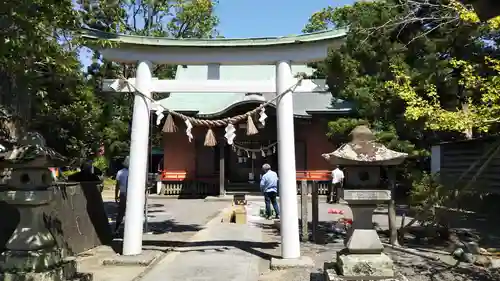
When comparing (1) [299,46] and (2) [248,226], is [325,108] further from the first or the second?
(1) [299,46]

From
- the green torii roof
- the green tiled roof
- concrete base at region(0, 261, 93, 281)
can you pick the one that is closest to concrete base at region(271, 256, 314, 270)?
concrete base at region(0, 261, 93, 281)

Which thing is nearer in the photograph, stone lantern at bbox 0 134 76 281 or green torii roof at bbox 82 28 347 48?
stone lantern at bbox 0 134 76 281

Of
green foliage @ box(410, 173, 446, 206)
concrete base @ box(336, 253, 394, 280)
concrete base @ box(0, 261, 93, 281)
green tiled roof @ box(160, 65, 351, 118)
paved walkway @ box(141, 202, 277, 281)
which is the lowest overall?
paved walkway @ box(141, 202, 277, 281)

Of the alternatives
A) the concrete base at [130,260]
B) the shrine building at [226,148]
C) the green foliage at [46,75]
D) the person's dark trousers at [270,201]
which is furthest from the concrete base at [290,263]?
the shrine building at [226,148]

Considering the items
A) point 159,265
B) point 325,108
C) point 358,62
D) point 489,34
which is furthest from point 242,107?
point 159,265

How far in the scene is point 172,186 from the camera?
26.1 m

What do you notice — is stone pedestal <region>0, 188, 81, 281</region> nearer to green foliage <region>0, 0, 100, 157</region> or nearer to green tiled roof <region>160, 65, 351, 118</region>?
green foliage <region>0, 0, 100, 157</region>

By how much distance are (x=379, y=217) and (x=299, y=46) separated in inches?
342

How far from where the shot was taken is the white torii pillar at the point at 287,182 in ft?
27.6

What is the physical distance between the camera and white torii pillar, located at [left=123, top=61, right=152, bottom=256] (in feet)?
28.3

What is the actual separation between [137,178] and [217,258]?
6.80 feet

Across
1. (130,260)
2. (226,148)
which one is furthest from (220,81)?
(226,148)

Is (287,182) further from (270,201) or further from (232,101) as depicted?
(232,101)

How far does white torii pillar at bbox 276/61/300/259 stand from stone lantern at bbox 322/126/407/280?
2.48m
